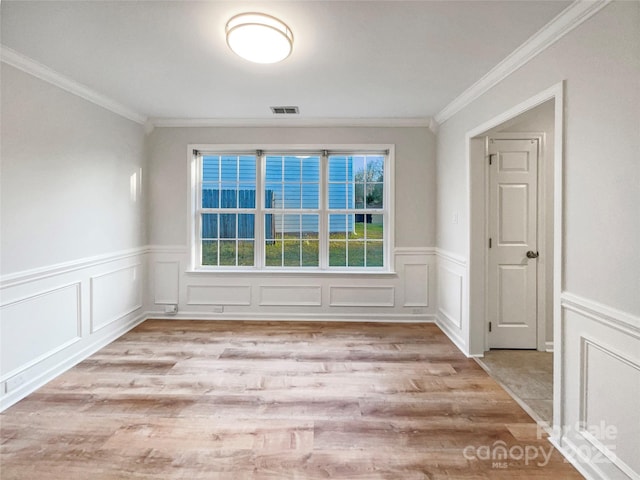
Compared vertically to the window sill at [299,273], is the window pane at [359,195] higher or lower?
higher

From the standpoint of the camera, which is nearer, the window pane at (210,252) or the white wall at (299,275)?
the white wall at (299,275)

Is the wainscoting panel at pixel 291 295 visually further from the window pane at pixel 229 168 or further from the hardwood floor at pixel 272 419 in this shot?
the window pane at pixel 229 168

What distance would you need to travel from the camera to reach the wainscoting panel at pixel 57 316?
2250mm

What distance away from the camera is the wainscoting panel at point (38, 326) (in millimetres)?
2229

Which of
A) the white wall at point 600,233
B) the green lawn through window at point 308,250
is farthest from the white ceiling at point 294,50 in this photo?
the green lawn through window at point 308,250

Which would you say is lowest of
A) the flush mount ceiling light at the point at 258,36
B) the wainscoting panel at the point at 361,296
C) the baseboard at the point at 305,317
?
the baseboard at the point at 305,317

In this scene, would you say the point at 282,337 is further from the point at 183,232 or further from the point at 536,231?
the point at 536,231

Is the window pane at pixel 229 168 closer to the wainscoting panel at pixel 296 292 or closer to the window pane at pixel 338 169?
the wainscoting panel at pixel 296 292

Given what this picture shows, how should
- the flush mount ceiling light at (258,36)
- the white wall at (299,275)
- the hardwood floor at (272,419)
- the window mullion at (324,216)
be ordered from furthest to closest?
the window mullion at (324,216) → the white wall at (299,275) → the flush mount ceiling light at (258,36) → the hardwood floor at (272,419)

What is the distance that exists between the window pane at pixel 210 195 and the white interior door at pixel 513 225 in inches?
127

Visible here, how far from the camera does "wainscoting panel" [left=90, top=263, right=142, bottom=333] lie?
3.14 m

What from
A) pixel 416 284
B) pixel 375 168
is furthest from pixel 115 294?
pixel 416 284

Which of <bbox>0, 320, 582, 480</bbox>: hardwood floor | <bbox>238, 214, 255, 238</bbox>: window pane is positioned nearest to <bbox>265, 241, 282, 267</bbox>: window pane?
<bbox>238, 214, 255, 238</bbox>: window pane

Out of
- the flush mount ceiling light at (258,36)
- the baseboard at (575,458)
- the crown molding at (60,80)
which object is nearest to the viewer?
the baseboard at (575,458)
